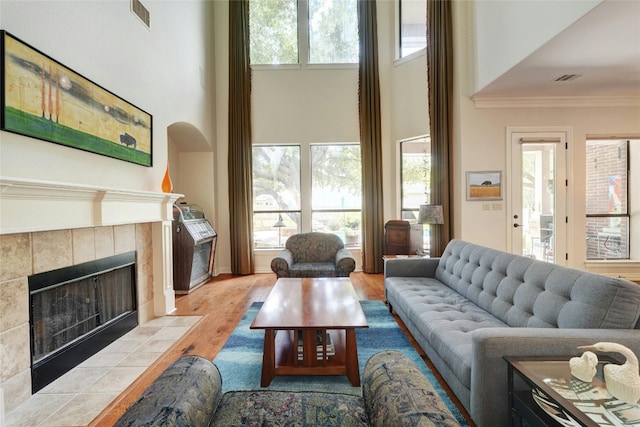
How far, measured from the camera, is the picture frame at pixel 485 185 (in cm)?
429

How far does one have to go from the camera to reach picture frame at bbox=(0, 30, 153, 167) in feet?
5.71

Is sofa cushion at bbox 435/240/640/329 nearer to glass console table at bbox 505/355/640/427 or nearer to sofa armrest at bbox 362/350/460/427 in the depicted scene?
glass console table at bbox 505/355/640/427

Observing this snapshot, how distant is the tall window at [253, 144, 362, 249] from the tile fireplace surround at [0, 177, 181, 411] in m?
2.68

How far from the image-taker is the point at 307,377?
207cm

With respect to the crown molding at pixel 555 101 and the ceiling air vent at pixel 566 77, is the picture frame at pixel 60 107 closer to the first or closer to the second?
the crown molding at pixel 555 101

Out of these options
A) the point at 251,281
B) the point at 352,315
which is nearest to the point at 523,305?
the point at 352,315

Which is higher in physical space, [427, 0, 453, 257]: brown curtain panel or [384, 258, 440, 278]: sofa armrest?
[427, 0, 453, 257]: brown curtain panel

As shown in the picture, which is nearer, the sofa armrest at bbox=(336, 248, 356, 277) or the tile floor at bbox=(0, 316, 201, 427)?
the tile floor at bbox=(0, 316, 201, 427)

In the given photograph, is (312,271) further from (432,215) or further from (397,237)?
(397,237)

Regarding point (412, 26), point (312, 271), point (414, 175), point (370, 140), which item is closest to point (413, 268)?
point (312, 271)

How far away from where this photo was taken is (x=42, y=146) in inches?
77.1

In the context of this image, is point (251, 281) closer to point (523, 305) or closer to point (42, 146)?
point (42, 146)

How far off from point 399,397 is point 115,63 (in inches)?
131

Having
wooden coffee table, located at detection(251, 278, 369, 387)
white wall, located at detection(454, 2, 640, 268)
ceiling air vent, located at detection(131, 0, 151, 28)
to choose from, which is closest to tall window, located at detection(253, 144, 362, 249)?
white wall, located at detection(454, 2, 640, 268)
